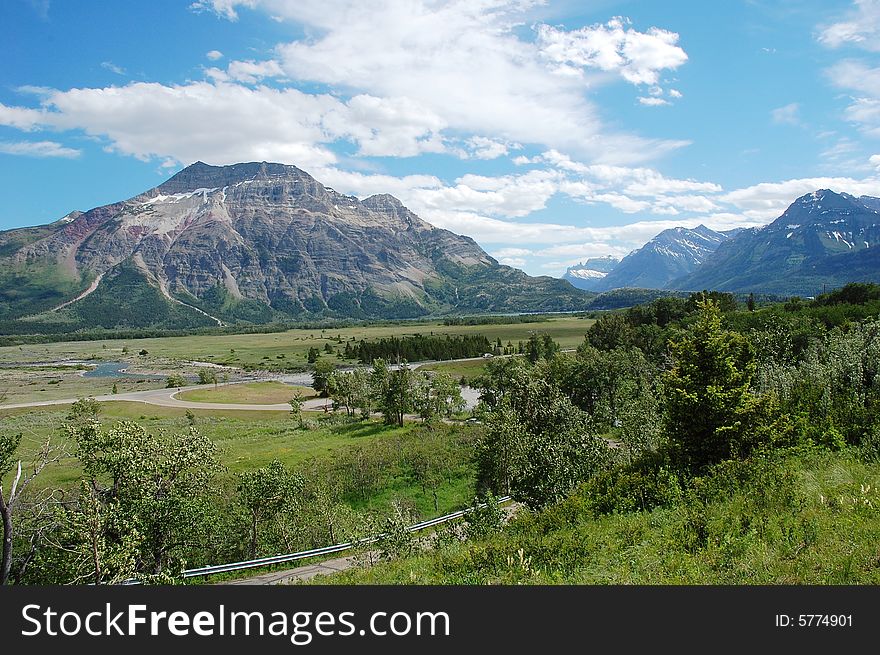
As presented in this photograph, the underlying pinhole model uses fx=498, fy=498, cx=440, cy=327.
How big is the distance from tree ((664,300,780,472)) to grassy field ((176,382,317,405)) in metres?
105

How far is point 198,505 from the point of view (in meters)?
28.0

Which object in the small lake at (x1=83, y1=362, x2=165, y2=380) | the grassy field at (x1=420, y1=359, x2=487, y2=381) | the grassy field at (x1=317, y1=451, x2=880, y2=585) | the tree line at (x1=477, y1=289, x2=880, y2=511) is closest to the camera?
the grassy field at (x1=317, y1=451, x2=880, y2=585)

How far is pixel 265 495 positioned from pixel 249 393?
109 metres

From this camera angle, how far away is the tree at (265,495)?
3331 cm

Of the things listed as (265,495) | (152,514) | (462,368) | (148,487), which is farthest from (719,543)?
(462,368)

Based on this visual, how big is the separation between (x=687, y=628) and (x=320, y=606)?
6.10 metres

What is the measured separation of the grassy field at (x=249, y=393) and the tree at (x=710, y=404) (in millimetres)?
105345

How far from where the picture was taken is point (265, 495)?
111ft

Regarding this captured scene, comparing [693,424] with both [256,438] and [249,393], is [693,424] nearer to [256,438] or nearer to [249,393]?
[256,438]

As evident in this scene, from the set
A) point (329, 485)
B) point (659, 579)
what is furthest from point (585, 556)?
point (329, 485)

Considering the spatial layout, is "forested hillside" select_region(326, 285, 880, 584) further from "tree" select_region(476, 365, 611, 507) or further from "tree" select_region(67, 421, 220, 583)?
"tree" select_region(67, 421, 220, 583)

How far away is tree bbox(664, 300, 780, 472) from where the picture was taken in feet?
68.8

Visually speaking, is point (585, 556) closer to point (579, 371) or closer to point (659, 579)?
point (659, 579)

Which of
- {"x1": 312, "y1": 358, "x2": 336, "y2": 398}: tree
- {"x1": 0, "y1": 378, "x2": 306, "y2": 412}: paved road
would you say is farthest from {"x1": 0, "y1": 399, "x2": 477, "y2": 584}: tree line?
{"x1": 312, "y1": 358, "x2": 336, "y2": 398}: tree
